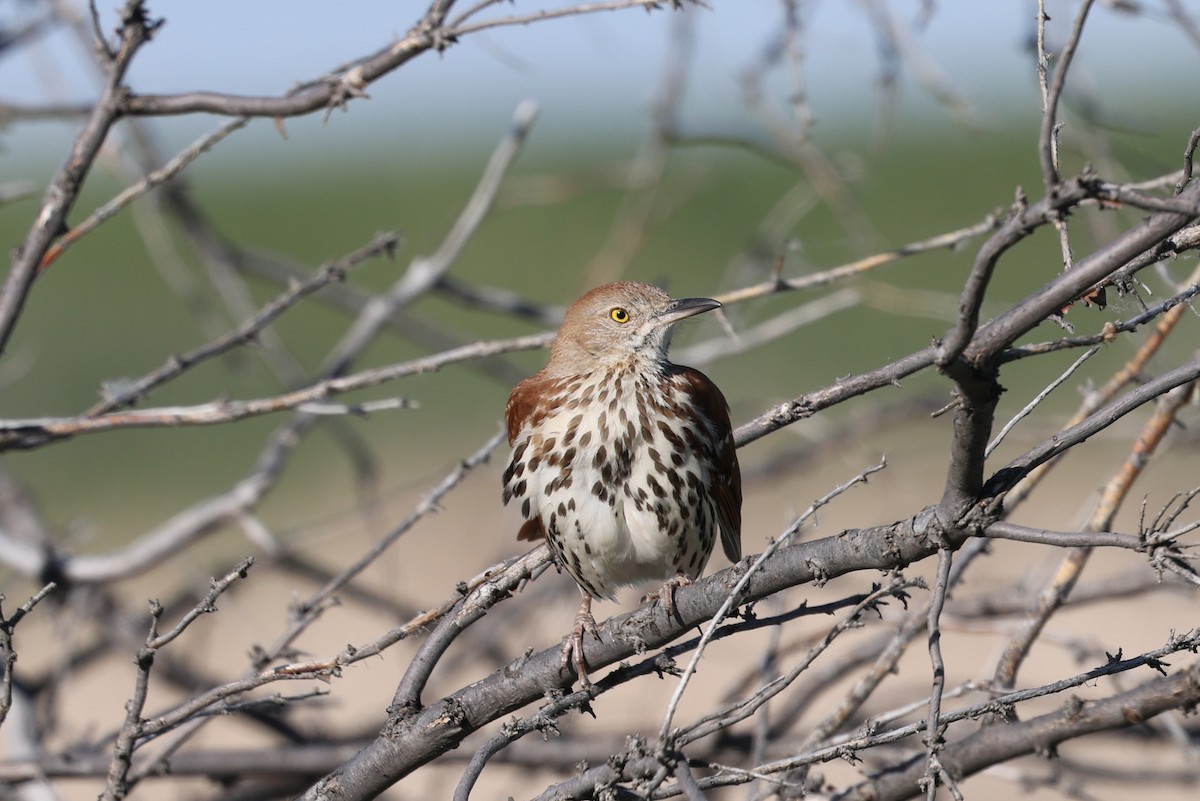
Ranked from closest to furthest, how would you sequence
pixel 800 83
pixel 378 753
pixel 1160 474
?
pixel 378 753 → pixel 800 83 → pixel 1160 474

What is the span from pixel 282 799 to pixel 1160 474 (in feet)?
25.3

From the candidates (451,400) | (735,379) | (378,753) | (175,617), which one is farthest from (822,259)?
→ (378,753)

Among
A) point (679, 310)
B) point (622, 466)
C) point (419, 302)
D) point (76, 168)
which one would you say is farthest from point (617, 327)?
point (419, 302)

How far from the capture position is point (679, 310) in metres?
4.22

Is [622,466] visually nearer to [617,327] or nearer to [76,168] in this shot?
[617,327]

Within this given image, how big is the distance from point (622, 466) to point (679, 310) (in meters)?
0.71

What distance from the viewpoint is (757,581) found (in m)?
2.28

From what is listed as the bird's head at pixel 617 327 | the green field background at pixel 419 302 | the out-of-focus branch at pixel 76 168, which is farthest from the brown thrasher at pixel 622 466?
the green field background at pixel 419 302

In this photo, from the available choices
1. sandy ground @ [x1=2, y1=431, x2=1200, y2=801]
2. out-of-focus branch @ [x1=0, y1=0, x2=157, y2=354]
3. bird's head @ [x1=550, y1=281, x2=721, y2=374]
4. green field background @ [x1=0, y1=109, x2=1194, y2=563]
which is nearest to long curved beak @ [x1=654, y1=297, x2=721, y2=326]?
bird's head @ [x1=550, y1=281, x2=721, y2=374]

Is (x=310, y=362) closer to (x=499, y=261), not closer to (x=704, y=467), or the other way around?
(x=499, y=261)

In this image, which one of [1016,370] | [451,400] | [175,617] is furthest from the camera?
[451,400]

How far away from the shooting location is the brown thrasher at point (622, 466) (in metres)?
3.68

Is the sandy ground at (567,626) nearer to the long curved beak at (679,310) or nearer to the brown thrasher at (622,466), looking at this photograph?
the brown thrasher at (622,466)

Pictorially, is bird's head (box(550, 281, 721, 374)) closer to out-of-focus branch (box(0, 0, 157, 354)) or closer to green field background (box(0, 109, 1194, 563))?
out-of-focus branch (box(0, 0, 157, 354))
